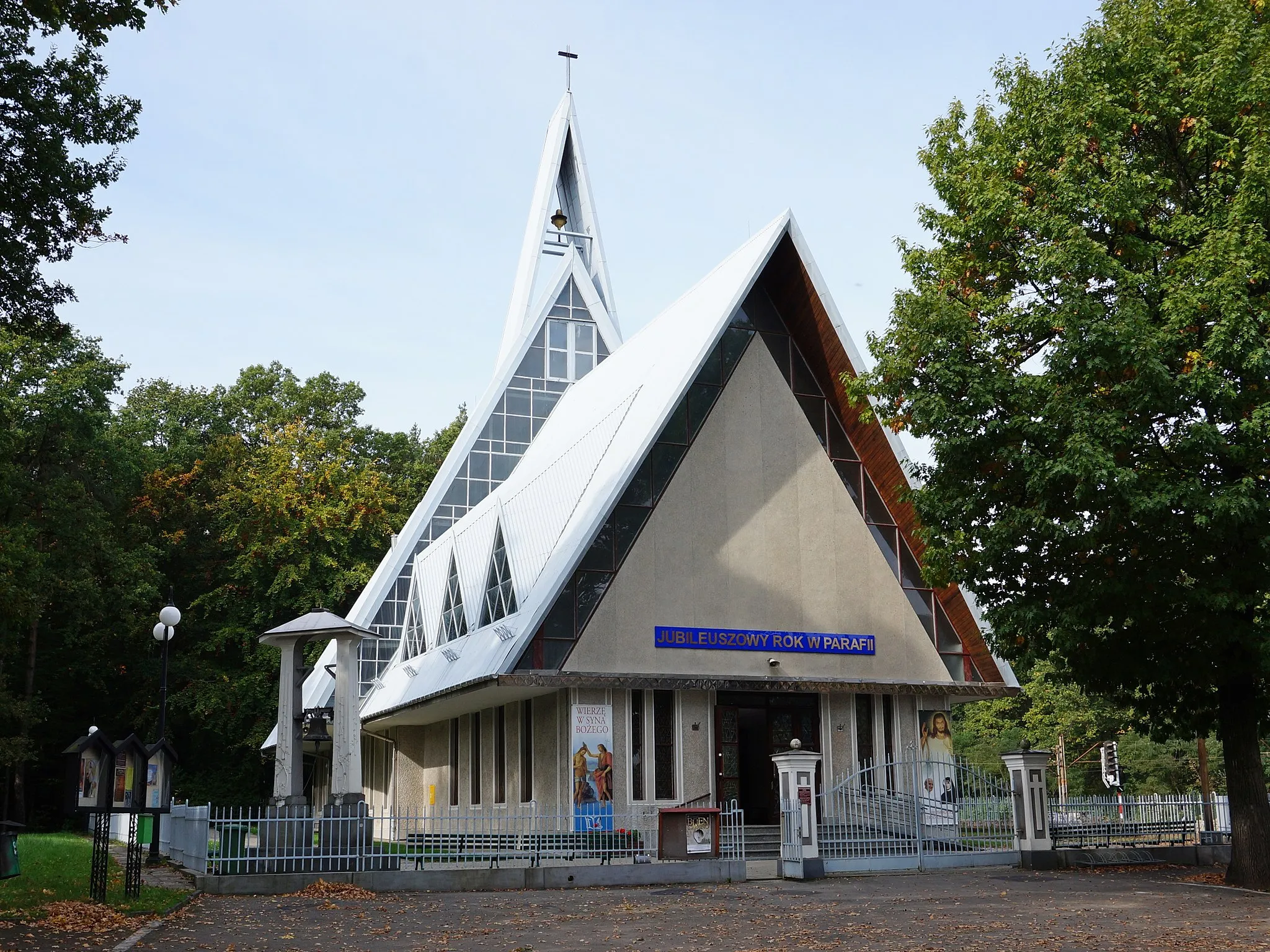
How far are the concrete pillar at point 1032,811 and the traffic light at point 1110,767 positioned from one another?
10118mm

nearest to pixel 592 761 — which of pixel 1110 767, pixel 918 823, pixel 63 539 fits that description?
pixel 918 823

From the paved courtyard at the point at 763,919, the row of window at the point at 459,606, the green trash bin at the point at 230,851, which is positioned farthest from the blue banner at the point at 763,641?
the green trash bin at the point at 230,851

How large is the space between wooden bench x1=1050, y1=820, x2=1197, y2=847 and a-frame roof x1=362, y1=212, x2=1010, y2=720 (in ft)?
15.6

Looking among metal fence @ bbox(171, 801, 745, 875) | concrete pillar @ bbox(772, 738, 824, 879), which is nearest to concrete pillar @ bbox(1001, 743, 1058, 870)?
concrete pillar @ bbox(772, 738, 824, 879)

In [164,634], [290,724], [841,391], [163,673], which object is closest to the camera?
[290,724]

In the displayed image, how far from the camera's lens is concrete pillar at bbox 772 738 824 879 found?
19.0 m

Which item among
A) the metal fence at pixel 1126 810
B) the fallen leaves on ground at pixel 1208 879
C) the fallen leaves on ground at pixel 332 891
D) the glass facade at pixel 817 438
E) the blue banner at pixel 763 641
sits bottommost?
the fallen leaves on ground at pixel 1208 879

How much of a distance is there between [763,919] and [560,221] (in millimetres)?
35103

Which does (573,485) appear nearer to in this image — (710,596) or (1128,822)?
(710,596)

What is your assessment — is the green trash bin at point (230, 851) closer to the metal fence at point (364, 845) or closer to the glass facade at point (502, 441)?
the metal fence at point (364, 845)

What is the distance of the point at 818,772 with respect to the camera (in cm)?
2522

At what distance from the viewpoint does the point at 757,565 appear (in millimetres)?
25453

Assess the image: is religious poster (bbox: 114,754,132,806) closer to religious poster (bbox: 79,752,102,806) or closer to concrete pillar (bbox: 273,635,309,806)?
religious poster (bbox: 79,752,102,806)

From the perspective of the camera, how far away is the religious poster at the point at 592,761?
2314cm
